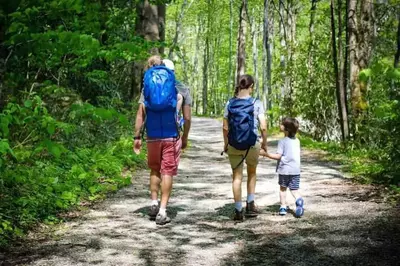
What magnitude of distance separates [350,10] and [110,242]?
988 centimetres

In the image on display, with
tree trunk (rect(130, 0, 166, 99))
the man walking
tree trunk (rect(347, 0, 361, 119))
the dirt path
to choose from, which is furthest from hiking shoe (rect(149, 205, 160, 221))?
tree trunk (rect(130, 0, 166, 99))

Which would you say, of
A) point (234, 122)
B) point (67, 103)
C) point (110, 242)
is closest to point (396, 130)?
point (234, 122)

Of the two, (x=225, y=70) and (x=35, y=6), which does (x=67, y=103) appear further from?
(x=225, y=70)

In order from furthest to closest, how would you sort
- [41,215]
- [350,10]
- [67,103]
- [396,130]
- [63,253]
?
[350,10] → [67,103] → [396,130] → [41,215] → [63,253]

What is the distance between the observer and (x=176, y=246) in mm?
4957

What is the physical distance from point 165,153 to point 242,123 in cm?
103

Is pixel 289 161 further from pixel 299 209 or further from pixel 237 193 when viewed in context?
pixel 237 193

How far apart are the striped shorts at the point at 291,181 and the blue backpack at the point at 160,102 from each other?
1619mm

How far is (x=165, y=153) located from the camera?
5.86m

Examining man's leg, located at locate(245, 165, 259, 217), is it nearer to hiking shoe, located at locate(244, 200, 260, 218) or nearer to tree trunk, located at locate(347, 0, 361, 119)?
hiking shoe, located at locate(244, 200, 260, 218)

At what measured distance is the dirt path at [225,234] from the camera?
178 inches

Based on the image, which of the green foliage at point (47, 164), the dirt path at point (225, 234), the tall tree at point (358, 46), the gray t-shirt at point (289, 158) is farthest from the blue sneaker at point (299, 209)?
the tall tree at point (358, 46)

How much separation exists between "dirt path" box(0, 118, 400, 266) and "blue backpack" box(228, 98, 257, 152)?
1050mm

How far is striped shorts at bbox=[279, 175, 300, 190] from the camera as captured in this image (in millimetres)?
6273
